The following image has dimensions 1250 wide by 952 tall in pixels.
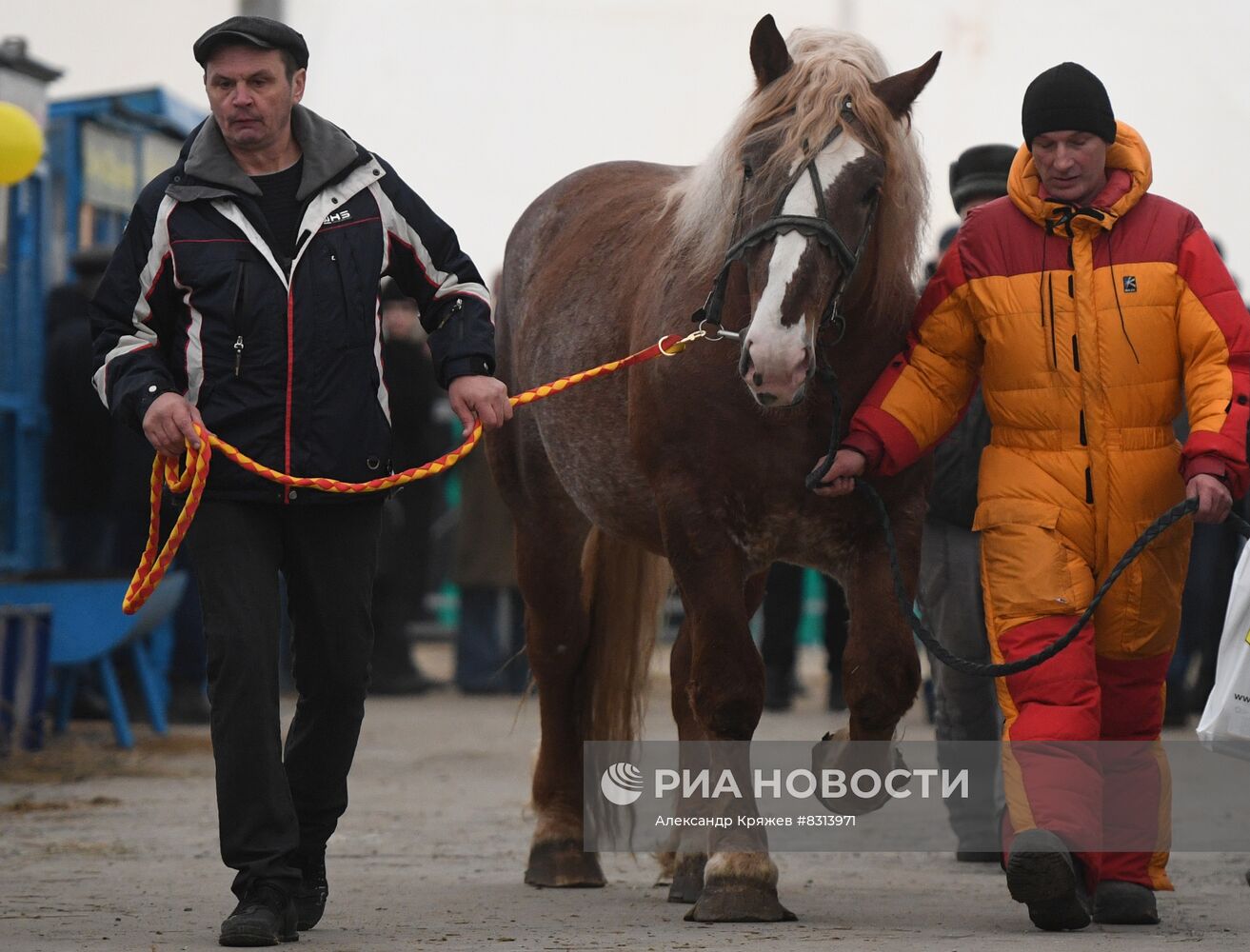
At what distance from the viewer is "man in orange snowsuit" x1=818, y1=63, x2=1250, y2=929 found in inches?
181

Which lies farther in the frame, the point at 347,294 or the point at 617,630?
the point at 617,630

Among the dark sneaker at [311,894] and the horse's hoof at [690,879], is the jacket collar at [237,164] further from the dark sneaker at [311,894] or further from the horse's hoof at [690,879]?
the horse's hoof at [690,879]

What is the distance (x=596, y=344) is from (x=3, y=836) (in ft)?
8.58

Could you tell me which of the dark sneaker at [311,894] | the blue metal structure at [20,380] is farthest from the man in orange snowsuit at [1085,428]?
the blue metal structure at [20,380]

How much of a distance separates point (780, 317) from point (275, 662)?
139 centimetres

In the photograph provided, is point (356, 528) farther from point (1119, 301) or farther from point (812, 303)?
point (1119, 301)

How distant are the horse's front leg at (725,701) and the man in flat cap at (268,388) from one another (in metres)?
0.71

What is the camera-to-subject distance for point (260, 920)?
4320mm

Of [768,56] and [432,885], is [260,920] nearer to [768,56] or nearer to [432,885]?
[432,885]

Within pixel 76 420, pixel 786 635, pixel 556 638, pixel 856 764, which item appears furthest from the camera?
pixel 786 635

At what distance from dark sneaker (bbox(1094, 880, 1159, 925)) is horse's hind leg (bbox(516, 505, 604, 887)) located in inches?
68.5

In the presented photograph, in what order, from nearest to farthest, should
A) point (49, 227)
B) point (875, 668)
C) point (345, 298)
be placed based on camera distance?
1. point (345, 298)
2. point (875, 668)
3. point (49, 227)

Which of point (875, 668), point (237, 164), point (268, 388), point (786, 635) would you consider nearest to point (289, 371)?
point (268, 388)

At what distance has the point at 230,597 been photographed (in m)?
4.43
